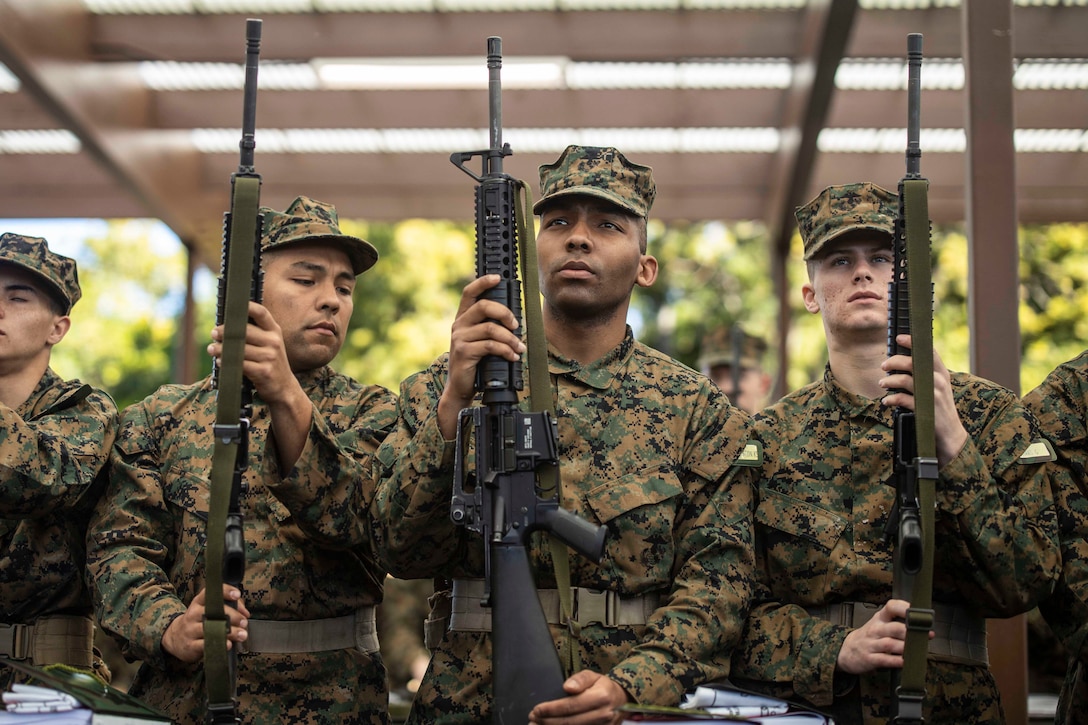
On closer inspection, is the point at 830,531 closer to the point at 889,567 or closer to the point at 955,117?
the point at 889,567

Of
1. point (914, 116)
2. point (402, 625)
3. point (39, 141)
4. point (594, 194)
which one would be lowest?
point (402, 625)

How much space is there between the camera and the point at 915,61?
364 centimetres

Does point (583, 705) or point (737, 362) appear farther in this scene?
point (737, 362)

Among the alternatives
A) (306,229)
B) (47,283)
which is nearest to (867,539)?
(306,229)

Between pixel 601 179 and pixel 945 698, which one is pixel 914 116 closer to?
pixel 601 179

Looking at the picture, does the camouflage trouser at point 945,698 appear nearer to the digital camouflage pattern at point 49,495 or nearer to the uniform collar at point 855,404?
the uniform collar at point 855,404

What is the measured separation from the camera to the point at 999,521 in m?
3.56

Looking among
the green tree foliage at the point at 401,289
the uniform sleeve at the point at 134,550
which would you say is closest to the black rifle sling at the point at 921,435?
the uniform sleeve at the point at 134,550

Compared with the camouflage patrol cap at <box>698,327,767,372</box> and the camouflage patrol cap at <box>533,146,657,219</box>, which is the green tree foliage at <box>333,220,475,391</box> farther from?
the camouflage patrol cap at <box>533,146,657,219</box>

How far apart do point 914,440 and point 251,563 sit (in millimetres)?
2059

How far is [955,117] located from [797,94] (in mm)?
1442

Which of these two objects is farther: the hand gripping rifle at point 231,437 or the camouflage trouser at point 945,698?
the camouflage trouser at point 945,698

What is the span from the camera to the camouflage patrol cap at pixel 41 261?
14.6 feet

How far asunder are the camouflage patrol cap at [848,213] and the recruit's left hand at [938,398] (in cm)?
72
